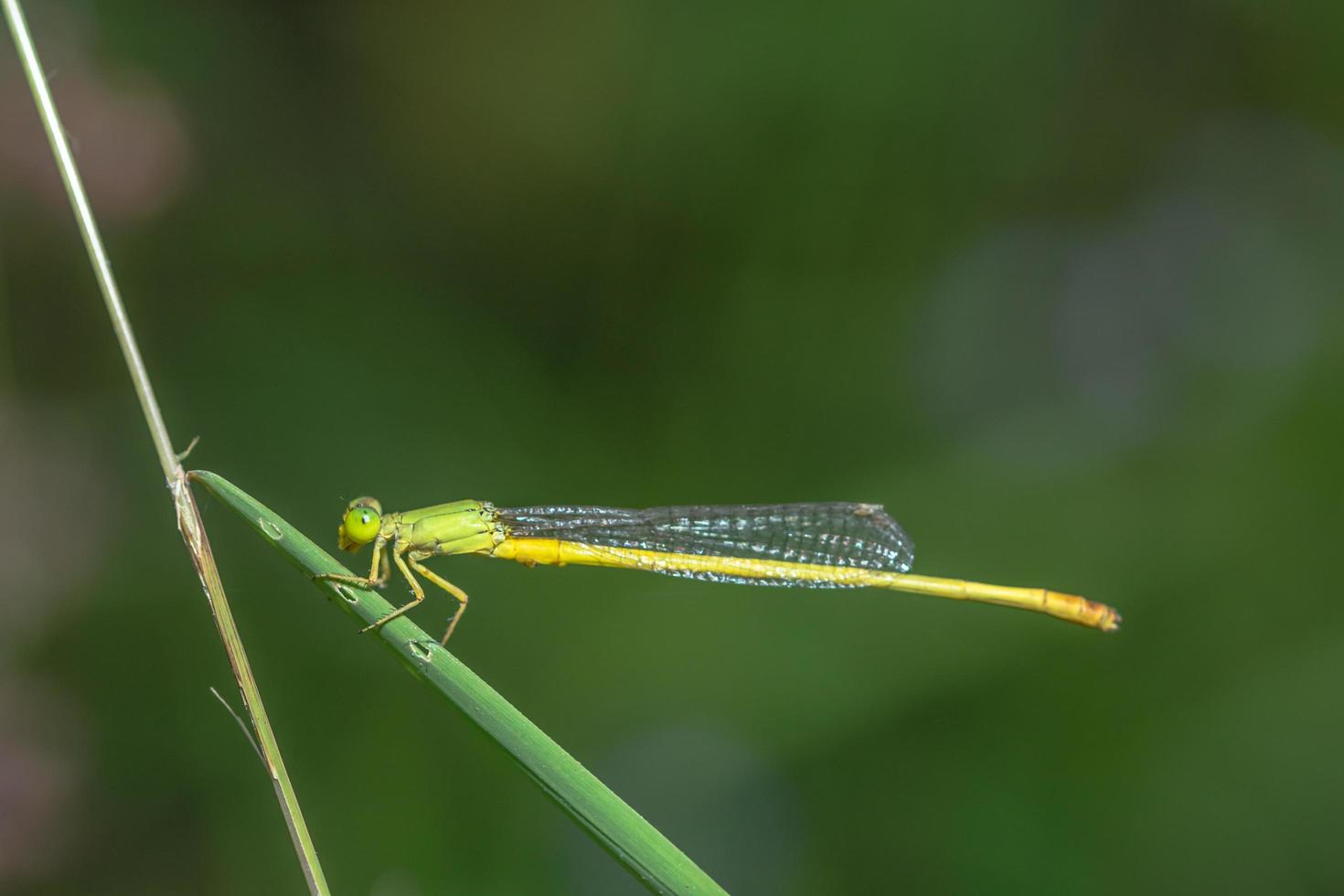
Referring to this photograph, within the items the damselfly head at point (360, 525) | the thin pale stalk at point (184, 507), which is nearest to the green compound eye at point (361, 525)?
the damselfly head at point (360, 525)

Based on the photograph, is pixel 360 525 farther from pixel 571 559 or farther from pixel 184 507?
pixel 184 507

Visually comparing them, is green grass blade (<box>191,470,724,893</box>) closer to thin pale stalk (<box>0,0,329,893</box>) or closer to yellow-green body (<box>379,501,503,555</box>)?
thin pale stalk (<box>0,0,329,893</box>)

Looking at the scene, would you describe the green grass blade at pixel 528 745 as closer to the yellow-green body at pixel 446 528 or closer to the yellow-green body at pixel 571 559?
the yellow-green body at pixel 571 559

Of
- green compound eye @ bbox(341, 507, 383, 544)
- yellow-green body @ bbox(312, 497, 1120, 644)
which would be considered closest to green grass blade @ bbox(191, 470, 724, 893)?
yellow-green body @ bbox(312, 497, 1120, 644)

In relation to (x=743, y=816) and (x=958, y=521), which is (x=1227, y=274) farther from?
(x=743, y=816)

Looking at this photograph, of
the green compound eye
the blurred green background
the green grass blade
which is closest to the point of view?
the green grass blade
